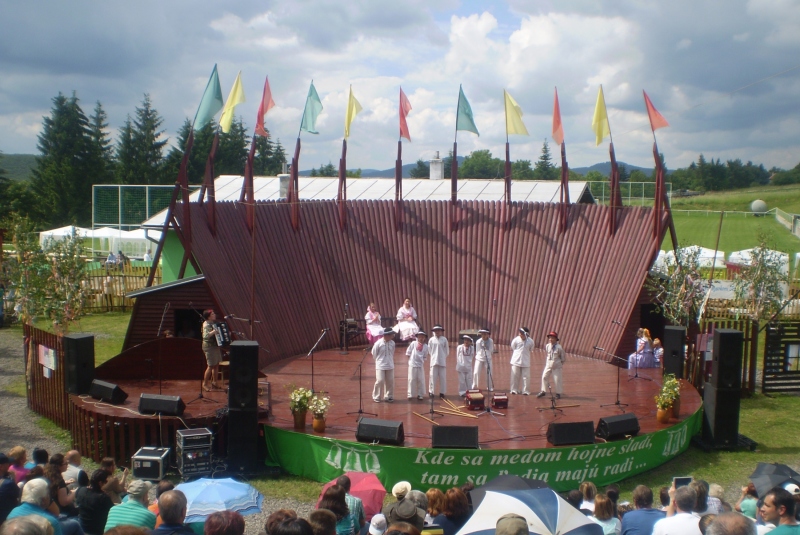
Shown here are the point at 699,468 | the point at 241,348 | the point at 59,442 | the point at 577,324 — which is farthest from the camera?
the point at 577,324

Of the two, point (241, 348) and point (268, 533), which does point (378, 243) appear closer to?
point (241, 348)

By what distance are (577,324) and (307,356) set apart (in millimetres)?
6201

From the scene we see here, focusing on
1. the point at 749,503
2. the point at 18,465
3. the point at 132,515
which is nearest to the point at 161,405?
the point at 18,465

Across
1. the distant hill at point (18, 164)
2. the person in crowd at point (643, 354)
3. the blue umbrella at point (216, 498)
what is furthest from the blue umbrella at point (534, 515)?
the distant hill at point (18, 164)

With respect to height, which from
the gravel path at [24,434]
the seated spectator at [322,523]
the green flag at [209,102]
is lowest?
the gravel path at [24,434]

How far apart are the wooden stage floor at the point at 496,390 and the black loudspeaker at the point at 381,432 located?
294mm

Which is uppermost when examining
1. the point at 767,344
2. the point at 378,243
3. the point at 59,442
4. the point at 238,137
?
the point at 238,137

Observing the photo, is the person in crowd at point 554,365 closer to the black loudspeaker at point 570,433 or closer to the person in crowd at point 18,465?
the black loudspeaker at point 570,433

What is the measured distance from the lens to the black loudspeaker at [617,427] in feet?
33.6

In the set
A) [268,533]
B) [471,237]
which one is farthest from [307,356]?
[268,533]

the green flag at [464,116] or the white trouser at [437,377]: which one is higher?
the green flag at [464,116]

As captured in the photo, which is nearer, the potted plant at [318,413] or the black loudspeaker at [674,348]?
the potted plant at [318,413]

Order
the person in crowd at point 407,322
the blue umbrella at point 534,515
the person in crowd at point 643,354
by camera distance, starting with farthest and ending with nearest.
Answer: the person in crowd at point 407,322
the person in crowd at point 643,354
the blue umbrella at point 534,515

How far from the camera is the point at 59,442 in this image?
1155 cm
